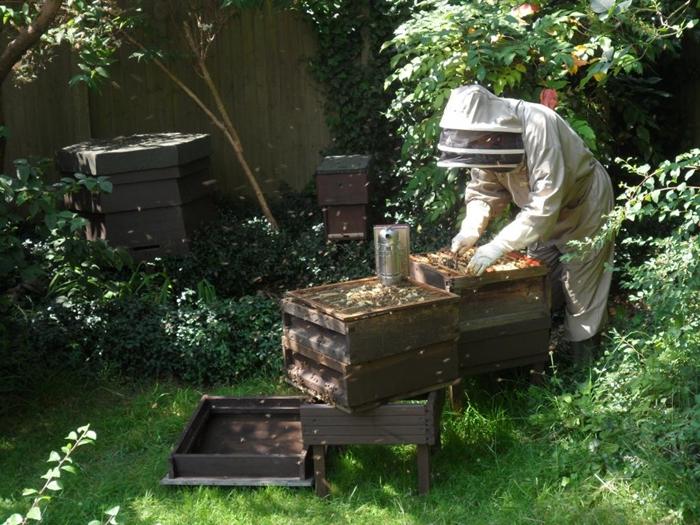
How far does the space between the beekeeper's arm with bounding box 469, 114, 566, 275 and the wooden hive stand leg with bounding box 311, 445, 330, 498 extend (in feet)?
3.35

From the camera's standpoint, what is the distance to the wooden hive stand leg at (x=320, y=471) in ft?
12.6

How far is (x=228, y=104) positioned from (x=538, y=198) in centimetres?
456

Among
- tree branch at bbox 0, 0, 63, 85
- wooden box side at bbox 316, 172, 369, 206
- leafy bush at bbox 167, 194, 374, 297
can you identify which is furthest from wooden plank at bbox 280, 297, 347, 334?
tree branch at bbox 0, 0, 63, 85

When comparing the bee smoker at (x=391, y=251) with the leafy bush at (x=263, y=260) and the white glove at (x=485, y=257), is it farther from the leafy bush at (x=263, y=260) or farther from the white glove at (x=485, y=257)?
the leafy bush at (x=263, y=260)

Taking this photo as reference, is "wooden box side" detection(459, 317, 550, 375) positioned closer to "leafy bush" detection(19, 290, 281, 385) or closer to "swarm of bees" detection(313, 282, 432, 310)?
"swarm of bees" detection(313, 282, 432, 310)

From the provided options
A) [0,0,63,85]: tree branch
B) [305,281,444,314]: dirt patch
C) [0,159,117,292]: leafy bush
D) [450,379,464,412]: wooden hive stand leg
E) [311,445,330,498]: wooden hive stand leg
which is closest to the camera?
[305,281,444,314]: dirt patch

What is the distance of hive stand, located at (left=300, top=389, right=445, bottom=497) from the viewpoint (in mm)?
3750

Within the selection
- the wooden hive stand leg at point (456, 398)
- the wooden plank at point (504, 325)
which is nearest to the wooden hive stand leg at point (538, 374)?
the wooden plank at point (504, 325)

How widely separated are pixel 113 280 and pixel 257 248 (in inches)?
42.6

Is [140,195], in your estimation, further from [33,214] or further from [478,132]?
[478,132]

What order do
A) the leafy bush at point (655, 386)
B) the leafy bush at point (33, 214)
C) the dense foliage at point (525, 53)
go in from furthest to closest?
1. the dense foliage at point (525, 53)
2. the leafy bush at point (33, 214)
3. the leafy bush at point (655, 386)

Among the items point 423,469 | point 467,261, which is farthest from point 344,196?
point 423,469

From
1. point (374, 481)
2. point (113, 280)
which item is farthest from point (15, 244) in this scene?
point (374, 481)

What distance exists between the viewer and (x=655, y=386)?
12.4 feet
